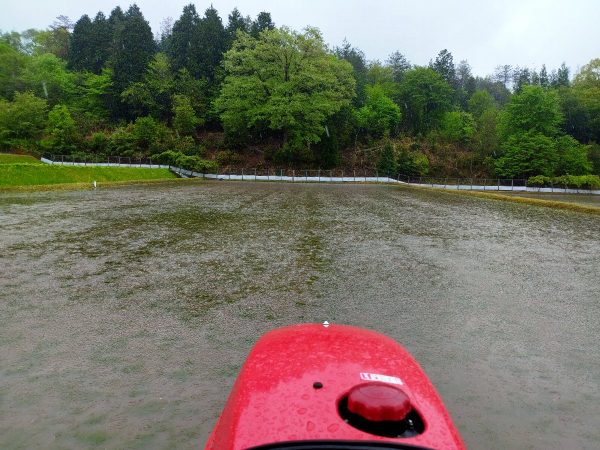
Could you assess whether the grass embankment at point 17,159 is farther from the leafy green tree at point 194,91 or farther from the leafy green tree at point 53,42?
the leafy green tree at point 53,42

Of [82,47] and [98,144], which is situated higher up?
[82,47]

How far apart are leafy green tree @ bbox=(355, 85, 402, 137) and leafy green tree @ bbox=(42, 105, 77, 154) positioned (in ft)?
119

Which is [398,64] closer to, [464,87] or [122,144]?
[464,87]

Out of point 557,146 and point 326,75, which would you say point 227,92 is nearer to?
point 326,75

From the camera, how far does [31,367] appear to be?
374 cm

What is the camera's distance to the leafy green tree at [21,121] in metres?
45.8

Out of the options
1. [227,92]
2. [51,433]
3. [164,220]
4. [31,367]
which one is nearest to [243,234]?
[164,220]

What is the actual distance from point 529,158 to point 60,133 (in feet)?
176

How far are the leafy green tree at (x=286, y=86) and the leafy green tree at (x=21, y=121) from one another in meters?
21.9

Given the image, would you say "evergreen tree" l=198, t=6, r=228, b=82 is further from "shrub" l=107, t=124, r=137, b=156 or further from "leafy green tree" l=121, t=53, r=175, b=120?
"shrub" l=107, t=124, r=137, b=156

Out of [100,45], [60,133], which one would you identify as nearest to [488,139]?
[60,133]

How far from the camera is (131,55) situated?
55.5 m

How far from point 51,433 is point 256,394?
2.00m

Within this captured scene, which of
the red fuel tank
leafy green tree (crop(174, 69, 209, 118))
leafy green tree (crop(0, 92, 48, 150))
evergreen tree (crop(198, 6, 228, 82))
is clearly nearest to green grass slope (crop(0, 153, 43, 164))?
leafy green tree (crop(0, 92, 48, 150))
